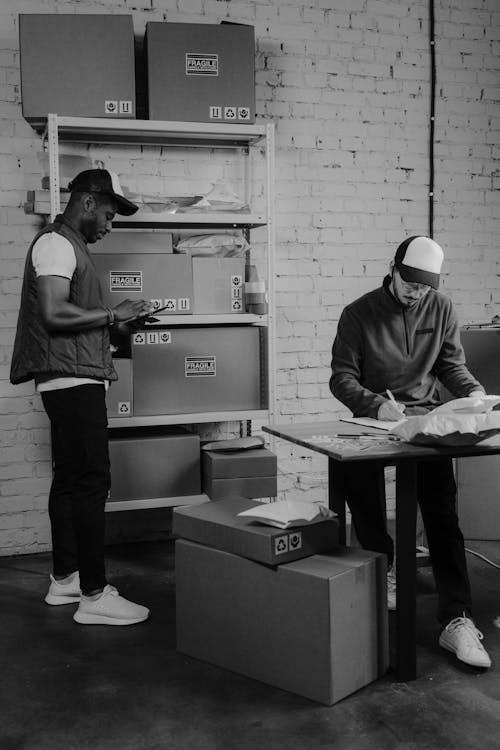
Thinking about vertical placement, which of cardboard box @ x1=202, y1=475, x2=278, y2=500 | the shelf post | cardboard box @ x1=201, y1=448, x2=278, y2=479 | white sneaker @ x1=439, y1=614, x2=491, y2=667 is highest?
the shelf post

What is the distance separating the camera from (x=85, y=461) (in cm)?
293

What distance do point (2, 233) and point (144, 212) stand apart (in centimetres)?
74

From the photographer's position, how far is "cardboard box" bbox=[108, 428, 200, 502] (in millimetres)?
3596

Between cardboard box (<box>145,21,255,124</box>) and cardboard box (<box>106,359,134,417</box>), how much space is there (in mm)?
1102

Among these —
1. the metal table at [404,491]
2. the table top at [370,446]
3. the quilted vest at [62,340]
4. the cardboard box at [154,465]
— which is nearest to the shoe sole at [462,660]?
the metal table at [404,491]

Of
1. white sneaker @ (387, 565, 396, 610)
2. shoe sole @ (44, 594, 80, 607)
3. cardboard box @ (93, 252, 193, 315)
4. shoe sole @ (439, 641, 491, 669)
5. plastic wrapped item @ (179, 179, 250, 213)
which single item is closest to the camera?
shoe sole @ (439, 641, 491, 669)

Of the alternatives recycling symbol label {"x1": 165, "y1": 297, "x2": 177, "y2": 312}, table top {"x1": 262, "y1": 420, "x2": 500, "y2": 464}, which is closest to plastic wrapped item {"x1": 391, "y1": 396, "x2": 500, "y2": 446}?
table top {"x1": 262, "y1": 420, "x2": 500, "y2": 464}

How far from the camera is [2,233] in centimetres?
382

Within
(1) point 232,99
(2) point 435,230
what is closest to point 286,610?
(1) point 232,99

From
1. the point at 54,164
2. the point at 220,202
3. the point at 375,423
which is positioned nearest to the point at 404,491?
the point at 375,423

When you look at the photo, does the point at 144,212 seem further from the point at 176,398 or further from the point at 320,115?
the point at 320,115

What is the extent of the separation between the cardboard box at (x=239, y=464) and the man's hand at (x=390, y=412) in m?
0.89

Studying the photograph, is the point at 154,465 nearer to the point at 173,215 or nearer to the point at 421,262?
the point at 173,215

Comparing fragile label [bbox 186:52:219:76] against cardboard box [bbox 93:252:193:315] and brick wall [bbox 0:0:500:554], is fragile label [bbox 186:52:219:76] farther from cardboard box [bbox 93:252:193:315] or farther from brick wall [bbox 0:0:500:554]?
cardboard box [bbox 93:252:193:315]
